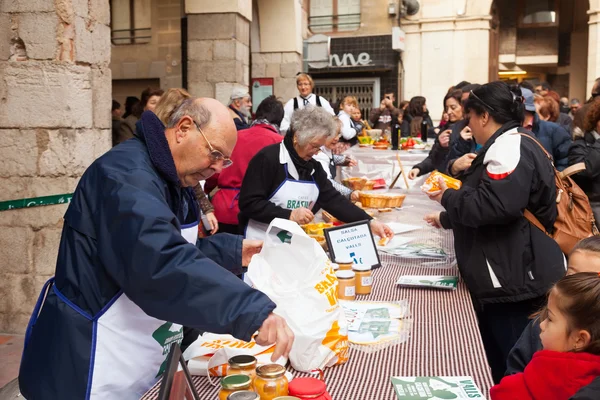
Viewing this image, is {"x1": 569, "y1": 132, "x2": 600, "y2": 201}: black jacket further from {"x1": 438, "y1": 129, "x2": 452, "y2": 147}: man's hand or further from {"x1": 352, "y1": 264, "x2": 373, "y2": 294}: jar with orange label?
{"x1": 352, "y1": 264, "x2": 373, "y2": 294}: jar with orange label

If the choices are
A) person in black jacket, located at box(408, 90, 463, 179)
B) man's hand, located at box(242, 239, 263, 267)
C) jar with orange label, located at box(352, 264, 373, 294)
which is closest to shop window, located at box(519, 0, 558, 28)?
person in black jacket, located at box(408, 90, 463, 179)

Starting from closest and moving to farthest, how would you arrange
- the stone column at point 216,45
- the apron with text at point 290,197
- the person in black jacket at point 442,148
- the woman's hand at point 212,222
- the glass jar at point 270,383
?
the glass jar at point 270,383
the apron with text at point 290,197
the woman's hand at point 212,222
the person in black jacket at point 442,148
the stone column at point 216,45

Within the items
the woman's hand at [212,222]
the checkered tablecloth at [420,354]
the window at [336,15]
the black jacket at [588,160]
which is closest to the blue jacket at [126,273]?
the checkered tablecloth at [420,354]

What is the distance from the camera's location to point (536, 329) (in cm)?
239

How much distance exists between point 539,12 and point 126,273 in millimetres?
22806

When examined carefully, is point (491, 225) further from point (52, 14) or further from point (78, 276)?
point (52, 14)

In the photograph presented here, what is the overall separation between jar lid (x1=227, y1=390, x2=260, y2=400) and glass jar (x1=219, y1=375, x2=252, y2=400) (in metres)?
0.05

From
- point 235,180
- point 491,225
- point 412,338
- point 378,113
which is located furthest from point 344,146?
point 378,113

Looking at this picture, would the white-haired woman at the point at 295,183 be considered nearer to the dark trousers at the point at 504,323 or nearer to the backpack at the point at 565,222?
the dark trousers at the point at 504,323

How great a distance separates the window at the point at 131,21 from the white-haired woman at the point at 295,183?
1165 centimetres

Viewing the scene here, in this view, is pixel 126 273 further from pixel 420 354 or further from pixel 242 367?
pixel 420 354

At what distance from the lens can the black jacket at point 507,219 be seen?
3.12 m

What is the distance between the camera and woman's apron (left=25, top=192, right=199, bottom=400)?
2.05m

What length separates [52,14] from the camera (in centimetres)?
511
